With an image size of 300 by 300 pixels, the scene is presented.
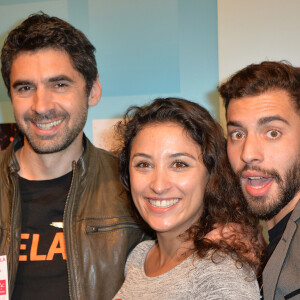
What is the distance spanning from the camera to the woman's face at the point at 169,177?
174cm

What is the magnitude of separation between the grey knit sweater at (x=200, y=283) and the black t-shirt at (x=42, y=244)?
1.30 ft

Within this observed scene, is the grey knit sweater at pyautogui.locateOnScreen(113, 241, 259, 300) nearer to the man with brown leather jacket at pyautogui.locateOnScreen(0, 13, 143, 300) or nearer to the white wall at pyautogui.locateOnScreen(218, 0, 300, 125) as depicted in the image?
the man with brown leather jacket at pyautogui.locateOnScreen(0, 13, 143, 300)

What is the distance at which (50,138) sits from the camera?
2188 mm

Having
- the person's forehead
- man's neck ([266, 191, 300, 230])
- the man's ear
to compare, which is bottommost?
man's neck ([266, 191, 300, 230])

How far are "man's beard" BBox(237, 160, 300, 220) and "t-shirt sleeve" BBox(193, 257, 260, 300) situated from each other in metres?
0.37

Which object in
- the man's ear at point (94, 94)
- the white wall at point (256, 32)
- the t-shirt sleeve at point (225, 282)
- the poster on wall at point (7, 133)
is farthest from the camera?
the poster on wall at point (7, 133)

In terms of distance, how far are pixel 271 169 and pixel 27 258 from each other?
1.13m

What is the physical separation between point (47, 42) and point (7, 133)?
102cm

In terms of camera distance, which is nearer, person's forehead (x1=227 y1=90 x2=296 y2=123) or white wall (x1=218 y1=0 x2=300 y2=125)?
person's forehead (x1=227 y1=90 x2=296 y2=123)

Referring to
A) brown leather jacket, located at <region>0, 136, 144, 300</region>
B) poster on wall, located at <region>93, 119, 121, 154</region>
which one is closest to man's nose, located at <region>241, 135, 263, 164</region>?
brown leather jacket, located at <region>0, 136, 144, 300</region>

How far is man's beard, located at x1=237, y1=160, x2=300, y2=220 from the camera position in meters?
1.80

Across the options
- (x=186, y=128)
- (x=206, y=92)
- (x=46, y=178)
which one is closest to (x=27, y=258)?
(x=46, y=178)

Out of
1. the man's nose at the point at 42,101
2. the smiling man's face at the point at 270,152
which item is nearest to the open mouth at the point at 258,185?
the smiling man's face at the point at 270,152

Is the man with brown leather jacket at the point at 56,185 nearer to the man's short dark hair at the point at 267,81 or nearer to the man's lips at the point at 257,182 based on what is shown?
the man's lips at the point at 257,182
